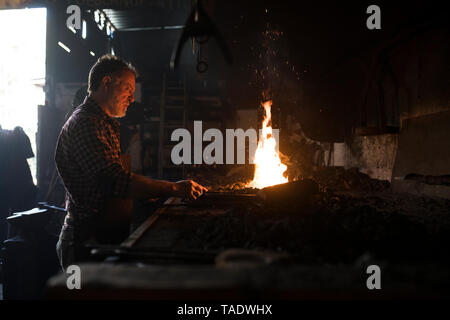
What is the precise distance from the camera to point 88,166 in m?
2.35

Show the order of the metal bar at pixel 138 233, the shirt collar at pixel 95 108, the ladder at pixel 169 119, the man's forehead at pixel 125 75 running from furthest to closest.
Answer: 1. the ladder at pixel 169 119
2. the man's forehead at pixel 125 75
3. the shirt collar at pixel 95 108
4. the metal bar at pixel 138 233

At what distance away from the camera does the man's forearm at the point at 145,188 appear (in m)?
2.44

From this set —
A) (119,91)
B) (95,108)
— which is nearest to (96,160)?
(95,108)

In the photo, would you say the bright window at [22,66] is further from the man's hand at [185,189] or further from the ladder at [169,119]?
the man's hand at [185,189]

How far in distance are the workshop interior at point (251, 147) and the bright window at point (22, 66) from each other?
0.04m

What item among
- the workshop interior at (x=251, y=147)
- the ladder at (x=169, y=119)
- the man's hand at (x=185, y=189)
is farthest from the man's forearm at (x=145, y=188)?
the ladder at (x=169, y=119)

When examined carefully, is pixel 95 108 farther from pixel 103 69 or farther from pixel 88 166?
pixel 88 166

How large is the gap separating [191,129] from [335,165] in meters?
3.94

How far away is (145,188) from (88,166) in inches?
19.4

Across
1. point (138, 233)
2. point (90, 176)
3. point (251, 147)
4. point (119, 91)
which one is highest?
point (119, 91)

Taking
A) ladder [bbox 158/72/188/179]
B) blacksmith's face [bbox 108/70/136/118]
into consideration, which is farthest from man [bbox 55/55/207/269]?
ladder [bbox 158/72/188/179]

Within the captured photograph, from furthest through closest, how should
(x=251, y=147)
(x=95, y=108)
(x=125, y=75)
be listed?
(x=251, y=147) < (x=125, y=75) < (x=95, y=108)

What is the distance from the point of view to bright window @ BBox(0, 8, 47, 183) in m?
7.54
